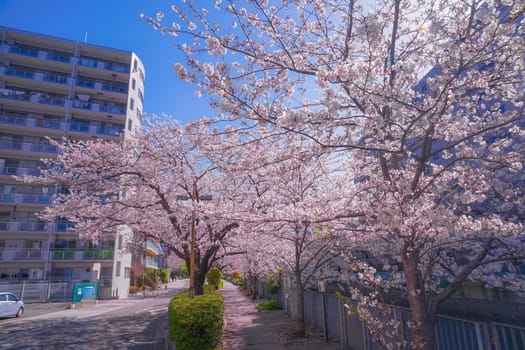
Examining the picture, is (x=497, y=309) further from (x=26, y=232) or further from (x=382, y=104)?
(x=26, y=232)

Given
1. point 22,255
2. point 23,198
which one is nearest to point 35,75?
point 23,198

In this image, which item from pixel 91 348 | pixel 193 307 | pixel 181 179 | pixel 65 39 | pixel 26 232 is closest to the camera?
pixel 193 307

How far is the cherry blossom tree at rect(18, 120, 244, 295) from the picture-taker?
1163cm

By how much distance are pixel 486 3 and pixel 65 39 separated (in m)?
41.1

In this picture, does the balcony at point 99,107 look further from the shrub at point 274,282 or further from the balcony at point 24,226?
the shrub at point 274,282

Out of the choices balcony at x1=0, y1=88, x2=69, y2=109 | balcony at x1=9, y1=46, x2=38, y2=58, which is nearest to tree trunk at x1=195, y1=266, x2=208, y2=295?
balcony at x1=0, y1=88, x2=69, y2=109

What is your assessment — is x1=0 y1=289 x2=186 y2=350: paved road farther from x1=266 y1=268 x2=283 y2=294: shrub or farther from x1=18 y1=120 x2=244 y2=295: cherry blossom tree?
x1=266 y1=268 x2=283 y2=294: shrub

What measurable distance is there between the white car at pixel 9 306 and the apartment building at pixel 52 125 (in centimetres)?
947

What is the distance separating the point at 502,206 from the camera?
5719mm

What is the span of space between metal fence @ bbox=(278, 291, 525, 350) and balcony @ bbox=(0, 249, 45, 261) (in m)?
28.3

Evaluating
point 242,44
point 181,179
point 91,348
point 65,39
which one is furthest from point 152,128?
point 65,39

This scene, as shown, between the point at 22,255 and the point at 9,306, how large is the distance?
1400 centimetres

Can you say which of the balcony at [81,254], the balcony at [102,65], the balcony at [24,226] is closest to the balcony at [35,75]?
the balcony at [102,65]

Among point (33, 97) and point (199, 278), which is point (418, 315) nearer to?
point (199, 278)
